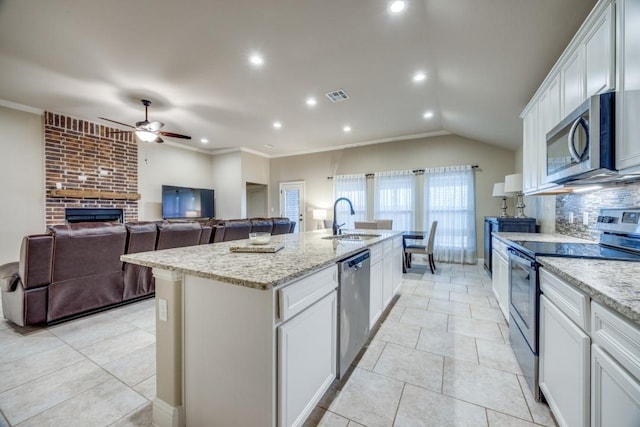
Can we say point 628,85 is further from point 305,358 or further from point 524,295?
point 305,358

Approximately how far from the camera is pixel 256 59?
3.05 m

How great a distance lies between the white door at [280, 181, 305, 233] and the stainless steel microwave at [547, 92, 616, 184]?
246 inches

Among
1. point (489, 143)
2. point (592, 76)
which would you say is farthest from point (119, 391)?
point (489, 143)

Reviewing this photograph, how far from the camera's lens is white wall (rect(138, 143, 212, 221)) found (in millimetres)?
5988

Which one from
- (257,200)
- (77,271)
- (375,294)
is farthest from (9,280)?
(257,200)

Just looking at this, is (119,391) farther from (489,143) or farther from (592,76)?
A: (489,143)

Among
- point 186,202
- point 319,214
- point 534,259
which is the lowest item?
point 534,259

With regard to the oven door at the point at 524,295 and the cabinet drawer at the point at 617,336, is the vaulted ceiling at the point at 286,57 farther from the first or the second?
the cabinet drawer at the point at 617,336

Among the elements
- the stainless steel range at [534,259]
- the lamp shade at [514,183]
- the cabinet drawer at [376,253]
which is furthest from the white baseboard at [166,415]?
the lamp shade at [514,183]

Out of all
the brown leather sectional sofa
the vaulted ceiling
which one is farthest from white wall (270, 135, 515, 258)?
the brown leather sectional sofa

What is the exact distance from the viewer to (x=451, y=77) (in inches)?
129

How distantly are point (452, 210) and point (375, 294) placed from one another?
4063 millimetres

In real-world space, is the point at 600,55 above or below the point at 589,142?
above

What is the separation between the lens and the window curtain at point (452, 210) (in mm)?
5387
